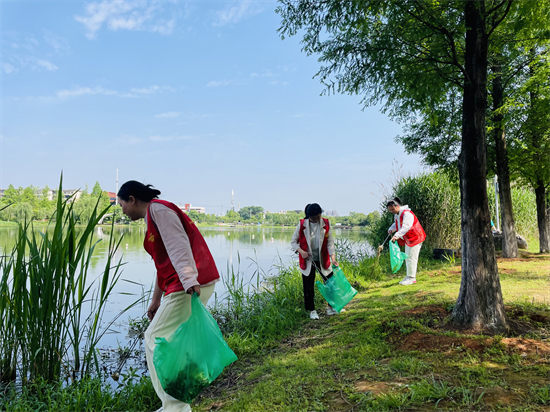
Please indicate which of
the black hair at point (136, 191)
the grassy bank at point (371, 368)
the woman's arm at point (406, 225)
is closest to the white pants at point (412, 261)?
the woman's arm at point (406, 225)

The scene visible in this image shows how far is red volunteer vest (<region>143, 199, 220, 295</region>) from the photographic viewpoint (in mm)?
2615

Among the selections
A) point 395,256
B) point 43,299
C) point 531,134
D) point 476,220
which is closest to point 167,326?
point 43,299

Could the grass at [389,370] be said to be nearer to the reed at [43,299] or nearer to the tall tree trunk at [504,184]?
the reed at [43,299]

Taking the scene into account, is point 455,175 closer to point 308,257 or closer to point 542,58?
point 542,58

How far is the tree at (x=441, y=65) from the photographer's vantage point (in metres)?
3.75

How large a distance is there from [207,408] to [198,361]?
32.7 inches

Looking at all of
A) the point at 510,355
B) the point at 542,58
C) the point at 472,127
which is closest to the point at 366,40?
the point at 472,127

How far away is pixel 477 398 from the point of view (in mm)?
2412

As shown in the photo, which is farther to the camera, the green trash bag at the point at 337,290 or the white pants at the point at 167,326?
the green trash bag at the point at 337,290

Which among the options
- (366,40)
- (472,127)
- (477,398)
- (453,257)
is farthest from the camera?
(453,257)

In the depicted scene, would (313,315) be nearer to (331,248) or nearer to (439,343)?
(331,248)

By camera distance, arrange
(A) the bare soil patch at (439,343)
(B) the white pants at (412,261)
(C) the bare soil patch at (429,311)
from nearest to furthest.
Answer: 1. (A) the bare soil patch at (439,343)
2. (C) the bare soil patch at (429,311)
3. (B) the white pants at (412,261)

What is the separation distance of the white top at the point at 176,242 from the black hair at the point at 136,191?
0.21m

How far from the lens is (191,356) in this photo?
2.46 m
